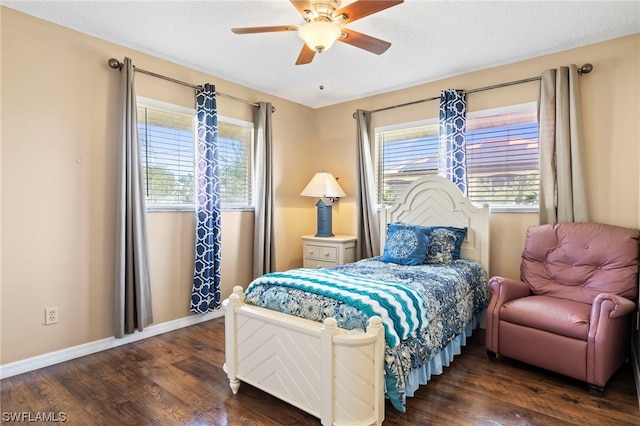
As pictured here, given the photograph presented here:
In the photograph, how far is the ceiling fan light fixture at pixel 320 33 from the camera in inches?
82.3

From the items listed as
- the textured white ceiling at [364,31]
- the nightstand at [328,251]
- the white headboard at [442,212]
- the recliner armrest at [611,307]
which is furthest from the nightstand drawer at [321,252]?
the recliner armrest at [611,307]

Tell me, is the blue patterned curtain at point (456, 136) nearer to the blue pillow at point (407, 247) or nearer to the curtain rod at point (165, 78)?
the blue pillow at point (407, 247)

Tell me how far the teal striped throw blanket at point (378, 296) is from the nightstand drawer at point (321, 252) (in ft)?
5.48

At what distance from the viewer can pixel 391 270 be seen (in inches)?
111

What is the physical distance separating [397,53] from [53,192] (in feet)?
9.90

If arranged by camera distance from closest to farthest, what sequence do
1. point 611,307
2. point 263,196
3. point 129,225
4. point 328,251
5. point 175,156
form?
point 611,307, point 129,225, point 175,156, point 263,196, point 328,251

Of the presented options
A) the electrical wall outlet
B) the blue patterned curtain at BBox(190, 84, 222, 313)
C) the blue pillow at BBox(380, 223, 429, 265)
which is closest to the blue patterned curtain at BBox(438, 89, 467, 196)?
the blue pillow at BBox(380, 223, 429, 265)

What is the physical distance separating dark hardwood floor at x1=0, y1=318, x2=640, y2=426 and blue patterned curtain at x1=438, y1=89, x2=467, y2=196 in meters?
1.71

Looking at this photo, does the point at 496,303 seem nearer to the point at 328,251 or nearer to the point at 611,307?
the point at 611,307

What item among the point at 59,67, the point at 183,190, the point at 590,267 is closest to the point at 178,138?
the point at 183,190

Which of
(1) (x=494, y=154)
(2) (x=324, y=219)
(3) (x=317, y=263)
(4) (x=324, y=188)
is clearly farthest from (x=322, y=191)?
(1) (x=494, y=154)

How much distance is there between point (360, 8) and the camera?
202 cm

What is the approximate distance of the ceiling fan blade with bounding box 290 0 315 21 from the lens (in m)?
2.02

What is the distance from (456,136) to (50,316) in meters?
3.82
